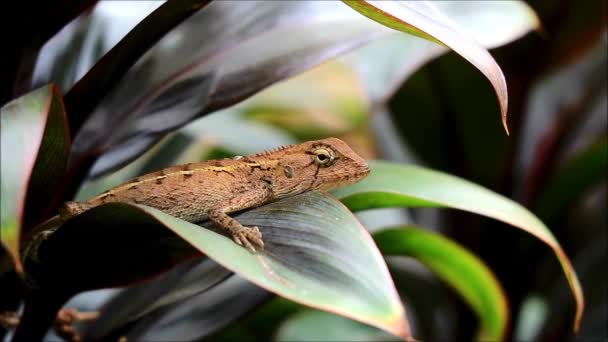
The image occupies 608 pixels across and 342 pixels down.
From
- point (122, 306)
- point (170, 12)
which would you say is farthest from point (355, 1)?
point (122, 306)

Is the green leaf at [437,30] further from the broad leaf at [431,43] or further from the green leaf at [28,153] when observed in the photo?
the green leaf at [28,153]

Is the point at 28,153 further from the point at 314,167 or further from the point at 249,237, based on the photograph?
the point at 314,167

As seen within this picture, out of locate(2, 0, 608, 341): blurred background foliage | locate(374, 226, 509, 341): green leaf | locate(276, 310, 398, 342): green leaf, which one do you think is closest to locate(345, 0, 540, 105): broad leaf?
locate(2, 0, 608, 341): blurred background foliage

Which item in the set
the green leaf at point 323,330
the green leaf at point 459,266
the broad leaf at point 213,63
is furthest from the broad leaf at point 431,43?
the green leaf at point 323,330

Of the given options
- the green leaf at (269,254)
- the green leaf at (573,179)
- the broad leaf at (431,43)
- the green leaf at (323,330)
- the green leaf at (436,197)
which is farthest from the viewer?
the green leaf at (573,179)

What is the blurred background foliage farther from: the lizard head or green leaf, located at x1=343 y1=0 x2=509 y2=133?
green leaf, located at x1=343 y1=0 x2=509 y2=133

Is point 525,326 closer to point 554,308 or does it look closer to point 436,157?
point 554,308
